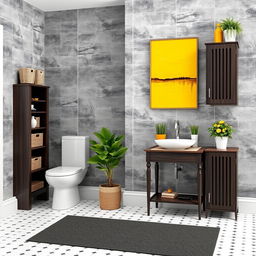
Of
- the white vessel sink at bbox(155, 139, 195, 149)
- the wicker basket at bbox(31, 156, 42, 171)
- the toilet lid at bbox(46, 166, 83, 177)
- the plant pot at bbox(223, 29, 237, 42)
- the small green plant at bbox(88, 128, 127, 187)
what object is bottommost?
the toilet lid at bbox(46, 166, 83, 177)

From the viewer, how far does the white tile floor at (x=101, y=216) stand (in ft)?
11.1

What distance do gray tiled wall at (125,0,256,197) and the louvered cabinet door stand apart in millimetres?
403

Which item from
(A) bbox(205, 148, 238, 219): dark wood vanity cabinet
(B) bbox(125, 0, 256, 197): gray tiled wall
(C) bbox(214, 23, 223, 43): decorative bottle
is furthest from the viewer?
(B) bbox(125, 0, 256, 197): gray tiled wall

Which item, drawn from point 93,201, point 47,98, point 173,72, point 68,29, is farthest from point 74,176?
point 68,29

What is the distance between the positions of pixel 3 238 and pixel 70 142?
1.86 meters

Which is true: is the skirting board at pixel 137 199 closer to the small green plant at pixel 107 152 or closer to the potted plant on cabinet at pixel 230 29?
the small green plant at pixel 107 152

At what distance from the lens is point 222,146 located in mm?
4379

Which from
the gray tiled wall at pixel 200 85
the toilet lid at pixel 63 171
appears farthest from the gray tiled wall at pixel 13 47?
the gray tiled wall at pixel 200 85

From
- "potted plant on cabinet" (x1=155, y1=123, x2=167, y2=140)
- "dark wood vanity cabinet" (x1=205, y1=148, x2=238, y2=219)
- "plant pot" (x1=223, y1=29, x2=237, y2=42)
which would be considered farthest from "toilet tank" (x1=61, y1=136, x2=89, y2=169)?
"plant pot" (x1=223, y1=29, x2=237, y2=42)

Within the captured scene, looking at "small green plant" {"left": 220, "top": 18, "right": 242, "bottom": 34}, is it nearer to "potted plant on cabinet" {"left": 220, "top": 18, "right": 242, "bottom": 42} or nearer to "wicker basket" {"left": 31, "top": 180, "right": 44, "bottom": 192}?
"potted plant on cabinet" {"left": 220, "top": 18, "right": 242, "bottom": 42}

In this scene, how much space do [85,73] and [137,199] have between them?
6.20 feet

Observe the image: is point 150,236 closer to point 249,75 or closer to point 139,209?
point 139,209

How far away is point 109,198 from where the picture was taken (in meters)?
4.77

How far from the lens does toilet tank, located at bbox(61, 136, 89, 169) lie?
17.3 ft
